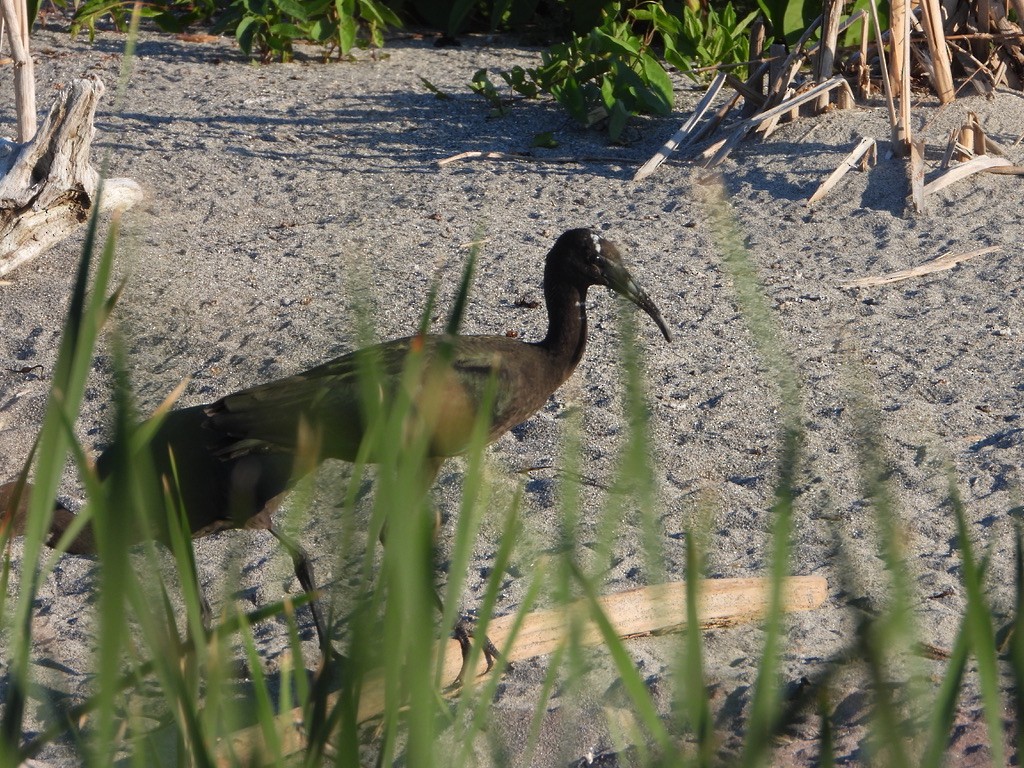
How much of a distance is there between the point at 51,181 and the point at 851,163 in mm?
3381

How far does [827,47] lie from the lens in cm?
616

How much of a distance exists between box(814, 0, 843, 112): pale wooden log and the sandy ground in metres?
0.13

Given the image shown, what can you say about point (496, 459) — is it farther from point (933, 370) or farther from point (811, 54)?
point (811, 54)

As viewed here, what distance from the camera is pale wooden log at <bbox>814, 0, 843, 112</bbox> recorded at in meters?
5.96

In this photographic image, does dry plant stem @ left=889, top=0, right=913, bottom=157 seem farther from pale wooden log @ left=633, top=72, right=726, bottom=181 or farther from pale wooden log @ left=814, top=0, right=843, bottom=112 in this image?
pale wooden log @ left=633, top=72, right=726, bottom=181

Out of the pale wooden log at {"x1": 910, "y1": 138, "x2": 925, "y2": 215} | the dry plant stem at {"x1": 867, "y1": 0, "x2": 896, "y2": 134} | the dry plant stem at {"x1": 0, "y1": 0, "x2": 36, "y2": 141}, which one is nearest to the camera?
the dry plant stem at {"x1": 0, "y1": 0, "x2": 36, "y2": 141}

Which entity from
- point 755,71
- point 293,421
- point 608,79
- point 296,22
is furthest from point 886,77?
point 296,22

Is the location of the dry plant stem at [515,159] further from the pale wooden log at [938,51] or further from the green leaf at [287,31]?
the green leaf at [287,31]

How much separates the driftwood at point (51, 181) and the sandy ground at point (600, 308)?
18 cm

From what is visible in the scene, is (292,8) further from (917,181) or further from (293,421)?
(293,421)

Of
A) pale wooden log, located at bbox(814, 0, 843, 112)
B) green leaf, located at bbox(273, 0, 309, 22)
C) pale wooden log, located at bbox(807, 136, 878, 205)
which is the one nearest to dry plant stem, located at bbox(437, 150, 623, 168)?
pale wooden log, located at bbox(814, 0, 843, 112)

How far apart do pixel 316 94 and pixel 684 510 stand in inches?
186

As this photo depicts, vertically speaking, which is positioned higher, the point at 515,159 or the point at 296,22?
the point at 296,22

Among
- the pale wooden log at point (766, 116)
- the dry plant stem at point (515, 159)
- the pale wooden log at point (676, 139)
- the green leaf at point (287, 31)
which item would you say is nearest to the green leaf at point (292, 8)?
the green leaf at point (287, 31)
